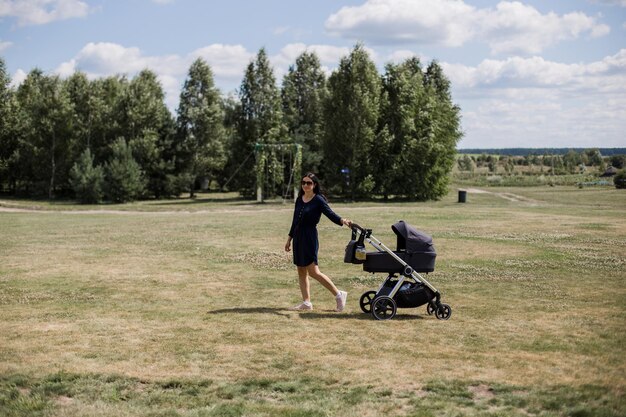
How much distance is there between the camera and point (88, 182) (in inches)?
2076

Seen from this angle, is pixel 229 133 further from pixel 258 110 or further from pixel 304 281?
pixel 304 281

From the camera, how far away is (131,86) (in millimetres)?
62531

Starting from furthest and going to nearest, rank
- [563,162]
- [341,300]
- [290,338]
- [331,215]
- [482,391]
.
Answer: [563,162]
[341,300]
[331,215]
[290,338]
[482,391]

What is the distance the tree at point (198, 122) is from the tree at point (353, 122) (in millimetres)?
12757

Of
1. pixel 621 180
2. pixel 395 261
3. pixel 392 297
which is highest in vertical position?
pixel 621 180

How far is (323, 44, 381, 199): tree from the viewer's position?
52031mm

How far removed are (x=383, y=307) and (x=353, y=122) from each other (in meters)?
42.3

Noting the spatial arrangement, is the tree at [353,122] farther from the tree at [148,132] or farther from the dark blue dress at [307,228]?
the dark blue dress at [307,228]

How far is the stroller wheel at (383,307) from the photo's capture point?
10690 mm

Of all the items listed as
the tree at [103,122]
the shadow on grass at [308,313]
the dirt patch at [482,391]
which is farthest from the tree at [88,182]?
the dirt patch at [482,391]

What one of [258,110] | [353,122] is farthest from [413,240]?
[258,110]

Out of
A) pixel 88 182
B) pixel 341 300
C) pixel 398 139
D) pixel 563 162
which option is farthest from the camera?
pixel 563 162

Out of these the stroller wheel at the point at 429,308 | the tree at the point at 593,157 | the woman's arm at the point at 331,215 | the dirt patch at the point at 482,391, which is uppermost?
the tree at the point at 593,157

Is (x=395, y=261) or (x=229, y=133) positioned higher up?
(x=229, y=133)
